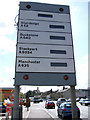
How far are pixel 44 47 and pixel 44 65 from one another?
0.72 meters

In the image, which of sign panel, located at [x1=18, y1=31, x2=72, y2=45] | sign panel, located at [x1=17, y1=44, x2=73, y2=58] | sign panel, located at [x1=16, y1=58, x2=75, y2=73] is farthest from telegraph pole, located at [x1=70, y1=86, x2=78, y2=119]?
sign panel, located at [x1=18, y1=31, x2=72, y2=45]

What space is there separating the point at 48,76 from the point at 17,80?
112cm

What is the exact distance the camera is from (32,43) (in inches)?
229

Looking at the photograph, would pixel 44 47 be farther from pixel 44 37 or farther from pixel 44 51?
pixel 44 37

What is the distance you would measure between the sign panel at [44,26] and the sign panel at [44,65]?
1.29 metres

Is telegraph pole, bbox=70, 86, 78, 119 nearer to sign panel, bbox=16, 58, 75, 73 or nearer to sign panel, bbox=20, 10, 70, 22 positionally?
sign panel, bbox=16, 58, 75, 73

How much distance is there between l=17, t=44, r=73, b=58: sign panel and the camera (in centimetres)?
569

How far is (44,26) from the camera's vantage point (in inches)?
241

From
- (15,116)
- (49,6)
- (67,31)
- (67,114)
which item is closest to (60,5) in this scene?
(49,6)

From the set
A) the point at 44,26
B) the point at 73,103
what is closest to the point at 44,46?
the point at 44,26

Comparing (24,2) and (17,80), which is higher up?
(24,2)

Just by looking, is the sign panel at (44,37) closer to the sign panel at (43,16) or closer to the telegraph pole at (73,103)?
the sign panel at (43,16)

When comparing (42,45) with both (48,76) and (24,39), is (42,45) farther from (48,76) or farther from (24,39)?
(48,76)

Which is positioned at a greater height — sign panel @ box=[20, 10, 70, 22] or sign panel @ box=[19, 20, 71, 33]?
sign panel @ box=[20, 10, 70, 22]
